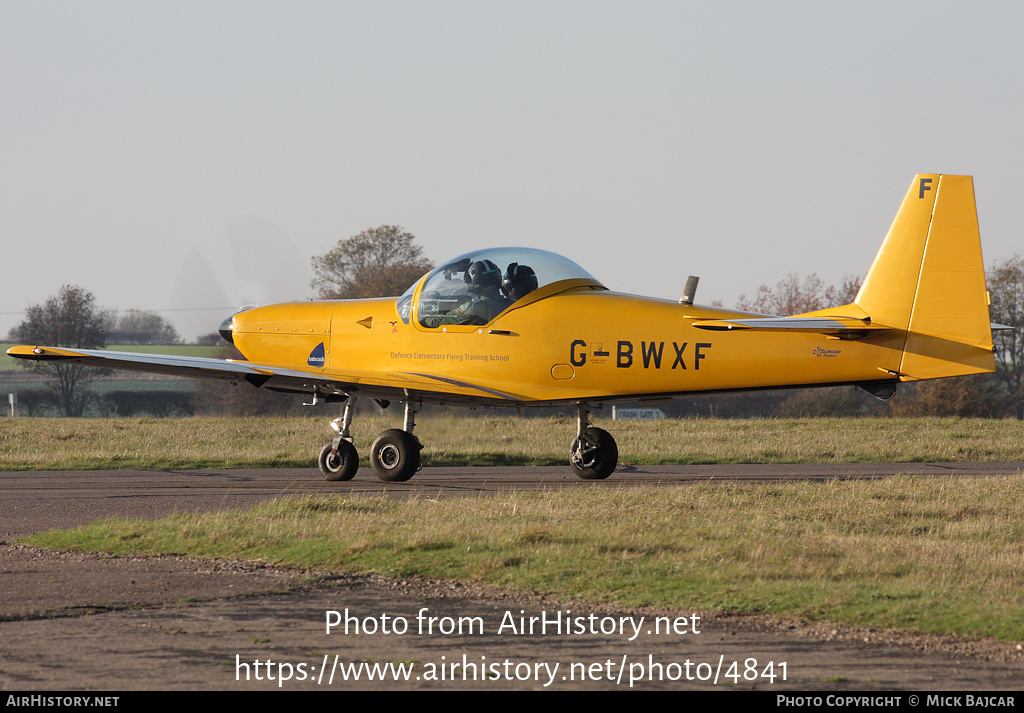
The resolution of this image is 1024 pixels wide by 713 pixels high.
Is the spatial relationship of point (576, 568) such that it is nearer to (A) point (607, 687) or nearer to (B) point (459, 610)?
(B) point (459, 610)

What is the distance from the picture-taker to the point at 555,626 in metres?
6.45

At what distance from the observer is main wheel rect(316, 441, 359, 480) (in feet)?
51.9

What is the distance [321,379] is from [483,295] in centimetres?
269

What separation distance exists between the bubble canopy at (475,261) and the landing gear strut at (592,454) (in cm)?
215

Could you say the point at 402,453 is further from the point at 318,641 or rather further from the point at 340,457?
the point at 318,641

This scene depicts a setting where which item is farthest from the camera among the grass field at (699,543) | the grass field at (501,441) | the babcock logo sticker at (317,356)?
the grass field at (501,441)

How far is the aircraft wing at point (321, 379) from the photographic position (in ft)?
48.6

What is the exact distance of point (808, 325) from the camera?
13.7 metres

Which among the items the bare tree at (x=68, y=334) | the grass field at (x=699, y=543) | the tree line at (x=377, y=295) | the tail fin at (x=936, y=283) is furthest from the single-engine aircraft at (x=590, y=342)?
the bare tree at (x=68, y=334)

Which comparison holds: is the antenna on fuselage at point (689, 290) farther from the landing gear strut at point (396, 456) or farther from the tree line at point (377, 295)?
the tree line at point (377, 295)

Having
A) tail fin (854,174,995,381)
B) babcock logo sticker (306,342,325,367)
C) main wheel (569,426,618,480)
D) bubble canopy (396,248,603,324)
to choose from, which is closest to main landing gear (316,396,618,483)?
main wheel (569,426,618,480)

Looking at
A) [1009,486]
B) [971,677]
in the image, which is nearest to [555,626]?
[971,677]
